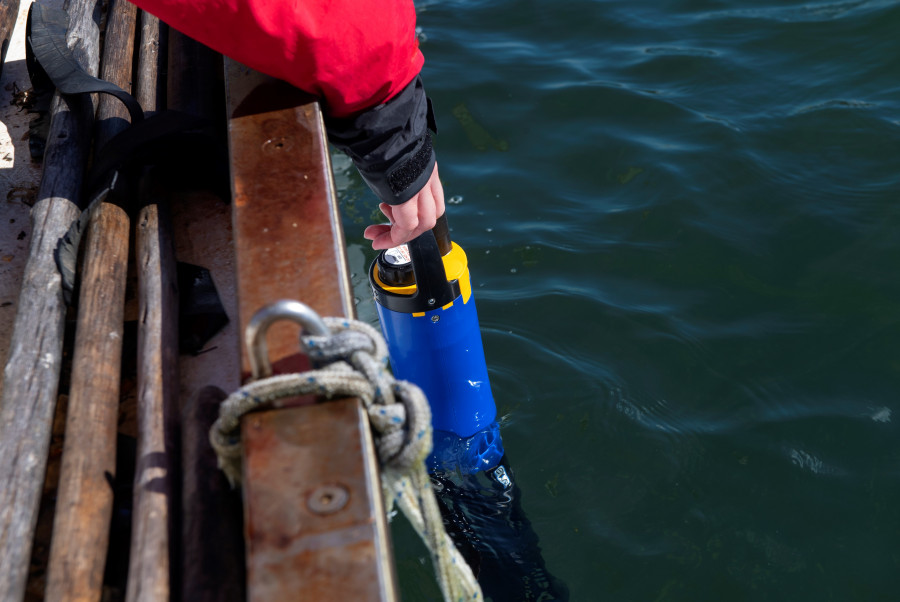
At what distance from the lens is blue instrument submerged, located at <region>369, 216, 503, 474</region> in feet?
8.73

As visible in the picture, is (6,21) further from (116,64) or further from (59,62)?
(59,62)

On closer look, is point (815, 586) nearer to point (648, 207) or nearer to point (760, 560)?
point (760, 560)

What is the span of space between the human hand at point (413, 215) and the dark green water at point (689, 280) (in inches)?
56.9

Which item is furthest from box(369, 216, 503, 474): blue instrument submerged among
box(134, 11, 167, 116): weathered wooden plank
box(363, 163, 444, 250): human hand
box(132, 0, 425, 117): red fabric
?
box(134, 11, 167, 116): weathered wooden plank

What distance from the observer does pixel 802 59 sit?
Answer: 559 centimetres

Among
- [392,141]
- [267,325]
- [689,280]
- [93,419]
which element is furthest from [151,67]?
[689,280]

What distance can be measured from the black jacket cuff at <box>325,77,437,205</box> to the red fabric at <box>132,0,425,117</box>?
0.19 ft

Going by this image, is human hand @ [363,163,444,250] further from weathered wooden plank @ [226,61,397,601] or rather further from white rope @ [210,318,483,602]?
white rope @ [210,318,483,602]

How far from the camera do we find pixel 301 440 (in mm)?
1346

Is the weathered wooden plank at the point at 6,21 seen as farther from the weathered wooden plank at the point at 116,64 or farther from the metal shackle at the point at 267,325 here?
the metal shackle at the point at 267,325

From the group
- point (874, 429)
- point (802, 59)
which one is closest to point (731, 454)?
point (874, 429)

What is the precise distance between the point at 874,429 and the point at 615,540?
4.05 ft

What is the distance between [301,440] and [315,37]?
105cm

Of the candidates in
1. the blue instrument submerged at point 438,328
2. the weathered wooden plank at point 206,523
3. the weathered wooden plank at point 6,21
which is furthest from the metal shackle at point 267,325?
the weathered wooden plank at point 6,21
